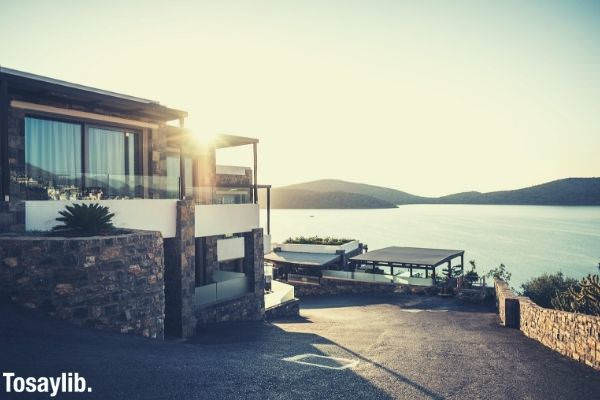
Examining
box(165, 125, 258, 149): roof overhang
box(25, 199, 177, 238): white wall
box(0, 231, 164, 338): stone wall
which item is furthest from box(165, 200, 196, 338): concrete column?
box(165, 125, 258, 149): roof overhang

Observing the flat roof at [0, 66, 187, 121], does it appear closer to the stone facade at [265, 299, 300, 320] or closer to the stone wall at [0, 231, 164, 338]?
the stone wall at [0, 231, 164, 338]

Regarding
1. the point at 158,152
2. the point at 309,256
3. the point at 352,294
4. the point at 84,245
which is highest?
the point at 158,152

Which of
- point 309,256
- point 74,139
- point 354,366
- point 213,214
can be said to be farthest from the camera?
point 309,256

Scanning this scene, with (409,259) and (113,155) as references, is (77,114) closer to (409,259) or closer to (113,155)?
(113,155)

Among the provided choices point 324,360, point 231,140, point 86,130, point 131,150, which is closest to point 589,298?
point 324,360

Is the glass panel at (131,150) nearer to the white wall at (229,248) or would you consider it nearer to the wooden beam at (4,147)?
the white wall at (229,248)

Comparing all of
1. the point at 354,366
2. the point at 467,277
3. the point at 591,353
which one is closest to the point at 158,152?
the point at 354,366

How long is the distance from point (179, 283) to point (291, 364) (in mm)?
5203

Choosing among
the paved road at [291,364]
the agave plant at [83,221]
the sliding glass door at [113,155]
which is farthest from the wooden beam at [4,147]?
the paved road at [291,364]

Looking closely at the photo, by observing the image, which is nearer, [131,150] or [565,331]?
[565,331]

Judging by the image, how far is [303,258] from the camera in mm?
32844

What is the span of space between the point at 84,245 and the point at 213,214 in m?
6.88

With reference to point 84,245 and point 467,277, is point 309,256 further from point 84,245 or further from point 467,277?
point 84,245

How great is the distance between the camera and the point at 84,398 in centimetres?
609
